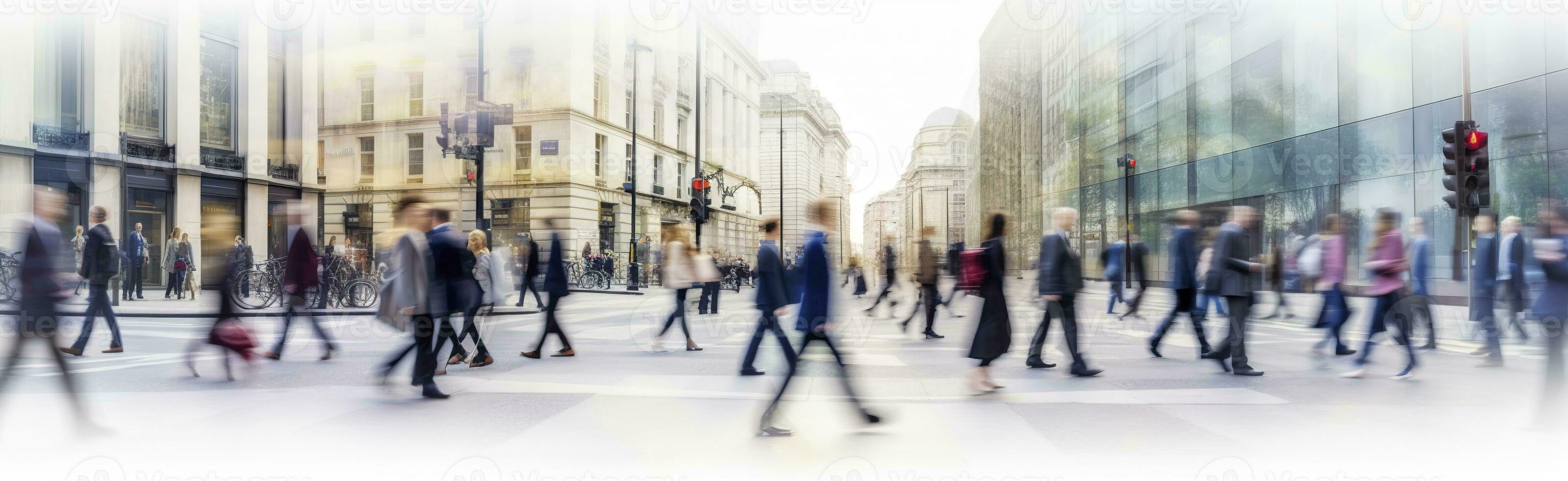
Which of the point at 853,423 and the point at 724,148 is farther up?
the point at 724,148

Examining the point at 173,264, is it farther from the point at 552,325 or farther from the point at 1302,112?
the point at 1302,112

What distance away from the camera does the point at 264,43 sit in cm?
2356

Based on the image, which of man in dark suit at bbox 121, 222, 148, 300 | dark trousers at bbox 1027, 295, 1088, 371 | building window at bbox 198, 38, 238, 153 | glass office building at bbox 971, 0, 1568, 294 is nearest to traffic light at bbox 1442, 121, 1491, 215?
glass office building at bbox 971, 0, 1568, 294

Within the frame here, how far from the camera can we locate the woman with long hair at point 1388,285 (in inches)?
276

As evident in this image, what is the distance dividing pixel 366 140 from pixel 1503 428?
25705mm

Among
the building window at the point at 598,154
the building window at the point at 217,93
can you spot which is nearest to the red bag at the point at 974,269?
the building window at the point at 598,154

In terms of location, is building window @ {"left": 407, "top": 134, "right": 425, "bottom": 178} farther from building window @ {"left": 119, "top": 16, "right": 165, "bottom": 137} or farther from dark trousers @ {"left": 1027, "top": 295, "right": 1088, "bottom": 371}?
dark trousers @ {"left": 1027, "top": 295, "right": 1088, "bottom": 371}

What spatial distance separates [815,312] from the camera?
4938 mm

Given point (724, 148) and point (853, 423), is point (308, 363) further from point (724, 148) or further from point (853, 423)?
point (724, 148)

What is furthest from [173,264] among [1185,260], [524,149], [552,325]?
[1185,260]

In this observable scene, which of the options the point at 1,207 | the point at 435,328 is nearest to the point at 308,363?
the point at 435,328

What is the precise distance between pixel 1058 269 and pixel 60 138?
2344 cm

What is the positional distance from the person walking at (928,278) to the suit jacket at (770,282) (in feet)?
20.4

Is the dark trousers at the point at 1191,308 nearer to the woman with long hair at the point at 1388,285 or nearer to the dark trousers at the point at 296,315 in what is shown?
the woman with long hair at the point at 1388,285
